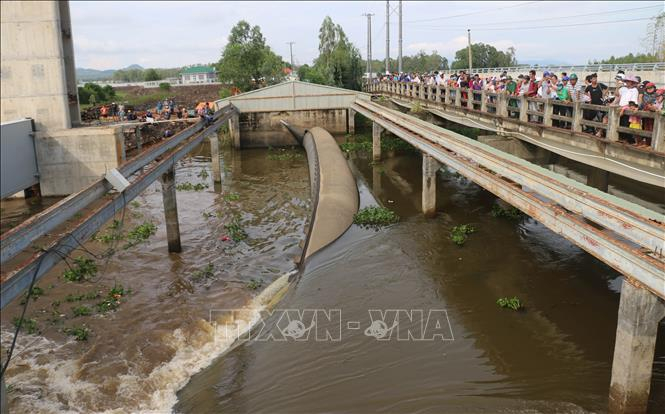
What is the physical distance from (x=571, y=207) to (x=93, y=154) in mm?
14888

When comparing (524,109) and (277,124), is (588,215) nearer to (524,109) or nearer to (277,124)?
(524,109)

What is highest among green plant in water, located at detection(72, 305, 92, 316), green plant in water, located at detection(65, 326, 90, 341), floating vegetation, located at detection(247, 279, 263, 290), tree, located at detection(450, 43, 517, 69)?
tree, located at detection(450, 43, 517, 69)

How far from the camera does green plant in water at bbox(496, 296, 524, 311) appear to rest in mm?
9276

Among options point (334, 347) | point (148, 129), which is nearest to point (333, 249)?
point (334, 347)

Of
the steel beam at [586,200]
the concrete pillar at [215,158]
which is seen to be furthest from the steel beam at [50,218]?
the concrete pillar at [215,158]

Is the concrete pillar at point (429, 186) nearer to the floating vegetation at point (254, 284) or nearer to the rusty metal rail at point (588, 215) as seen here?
the rusty metal rail at point (588, 215)

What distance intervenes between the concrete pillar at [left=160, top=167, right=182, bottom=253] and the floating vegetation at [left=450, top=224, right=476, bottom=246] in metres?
7.06

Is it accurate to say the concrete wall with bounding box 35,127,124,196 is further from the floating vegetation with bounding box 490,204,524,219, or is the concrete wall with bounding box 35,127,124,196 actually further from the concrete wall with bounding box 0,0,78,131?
the floating vegetation with bounding box 490,204,524,219

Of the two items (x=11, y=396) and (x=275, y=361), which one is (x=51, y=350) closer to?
(x=11, y=396)

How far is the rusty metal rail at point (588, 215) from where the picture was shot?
5.78 metres

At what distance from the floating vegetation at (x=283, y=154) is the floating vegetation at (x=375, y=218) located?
45.4 feet

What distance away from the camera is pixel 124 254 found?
1369 cm

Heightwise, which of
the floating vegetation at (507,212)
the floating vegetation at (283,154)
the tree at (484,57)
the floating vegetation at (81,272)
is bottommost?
the floating vegetation at (81,272)

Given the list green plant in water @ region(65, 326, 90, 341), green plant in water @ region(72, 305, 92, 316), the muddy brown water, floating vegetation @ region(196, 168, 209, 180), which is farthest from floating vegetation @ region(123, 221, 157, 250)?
floating vegetation @ region(196, 168, 209, 180)
